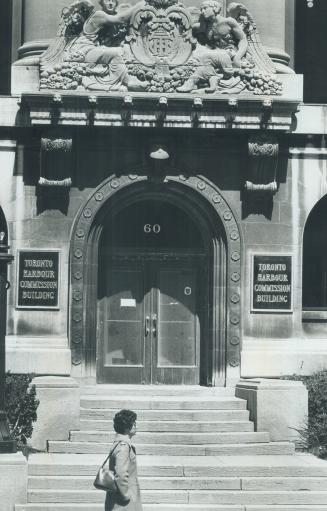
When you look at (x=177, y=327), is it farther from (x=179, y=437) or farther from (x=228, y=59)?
(x=228, y=59)

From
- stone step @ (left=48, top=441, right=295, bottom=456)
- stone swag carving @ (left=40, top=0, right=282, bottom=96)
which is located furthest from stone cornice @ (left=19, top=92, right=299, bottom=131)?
stone step @ (left=48, top=441, right=295, bottom=456)

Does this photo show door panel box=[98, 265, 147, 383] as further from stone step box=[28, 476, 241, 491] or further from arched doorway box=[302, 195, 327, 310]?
stone step box=[28, 476, 241, 491]

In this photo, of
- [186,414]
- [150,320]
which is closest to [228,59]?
[150,320]

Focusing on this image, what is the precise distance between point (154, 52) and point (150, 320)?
5059 mm

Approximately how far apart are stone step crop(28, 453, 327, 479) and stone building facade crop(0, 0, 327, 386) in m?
4.42

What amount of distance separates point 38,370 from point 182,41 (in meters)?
6.54

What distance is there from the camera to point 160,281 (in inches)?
1031

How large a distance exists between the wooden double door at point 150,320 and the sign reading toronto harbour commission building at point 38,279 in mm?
1160

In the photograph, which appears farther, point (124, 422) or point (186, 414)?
point (186, 414)

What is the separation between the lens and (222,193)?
2553 cm

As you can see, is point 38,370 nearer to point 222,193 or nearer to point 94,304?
point 94,304

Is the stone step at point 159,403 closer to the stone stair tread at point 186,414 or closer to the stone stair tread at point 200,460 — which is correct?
the stone stair tread at point 186,414

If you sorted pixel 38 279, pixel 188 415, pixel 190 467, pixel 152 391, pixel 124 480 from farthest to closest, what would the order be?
pixel 38 279, pixel 152 391, pixel 188 415, pixel 190 467, pixel 124 480

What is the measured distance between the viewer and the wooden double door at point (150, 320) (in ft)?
85.4
